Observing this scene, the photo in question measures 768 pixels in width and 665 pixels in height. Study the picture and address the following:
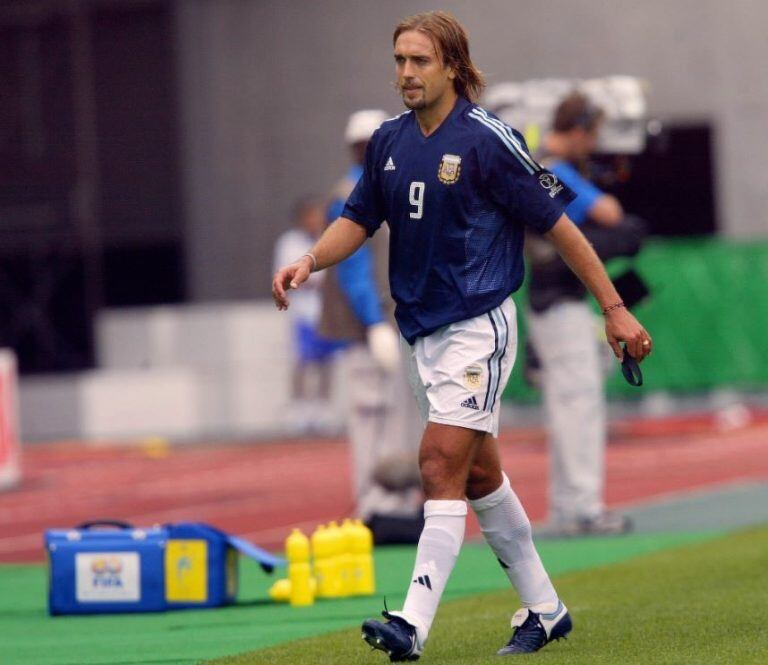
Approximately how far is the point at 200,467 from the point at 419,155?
12336mm

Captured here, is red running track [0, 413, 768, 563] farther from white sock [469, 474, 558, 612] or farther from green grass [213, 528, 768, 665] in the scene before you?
white sock [469, 474, 558, 612]

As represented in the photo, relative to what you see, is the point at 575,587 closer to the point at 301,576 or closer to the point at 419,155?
the point at 301,576

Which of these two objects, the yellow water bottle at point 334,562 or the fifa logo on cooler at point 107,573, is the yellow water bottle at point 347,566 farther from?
the fifa logo on cooler at point 107,573

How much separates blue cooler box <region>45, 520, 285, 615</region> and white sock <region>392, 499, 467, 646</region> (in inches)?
95.1

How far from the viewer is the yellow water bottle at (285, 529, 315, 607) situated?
355 inches

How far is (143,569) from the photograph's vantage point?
9.11 meters

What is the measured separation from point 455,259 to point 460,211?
157 mm

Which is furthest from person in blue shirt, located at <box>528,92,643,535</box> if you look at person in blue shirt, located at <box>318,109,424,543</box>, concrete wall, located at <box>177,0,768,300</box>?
concrete wall, located at <box>177,0,768,300</box>

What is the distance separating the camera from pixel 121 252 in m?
29.7

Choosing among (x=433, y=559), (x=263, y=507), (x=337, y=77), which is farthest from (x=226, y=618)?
(x=337, y=77)

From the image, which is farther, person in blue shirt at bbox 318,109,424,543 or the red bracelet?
person in blue shirt at bbox 318,109,424,543

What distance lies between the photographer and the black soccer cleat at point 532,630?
6953 mm

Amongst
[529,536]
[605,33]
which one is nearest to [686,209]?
[605,33]

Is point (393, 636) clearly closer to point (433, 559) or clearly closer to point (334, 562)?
point (433, 559)
